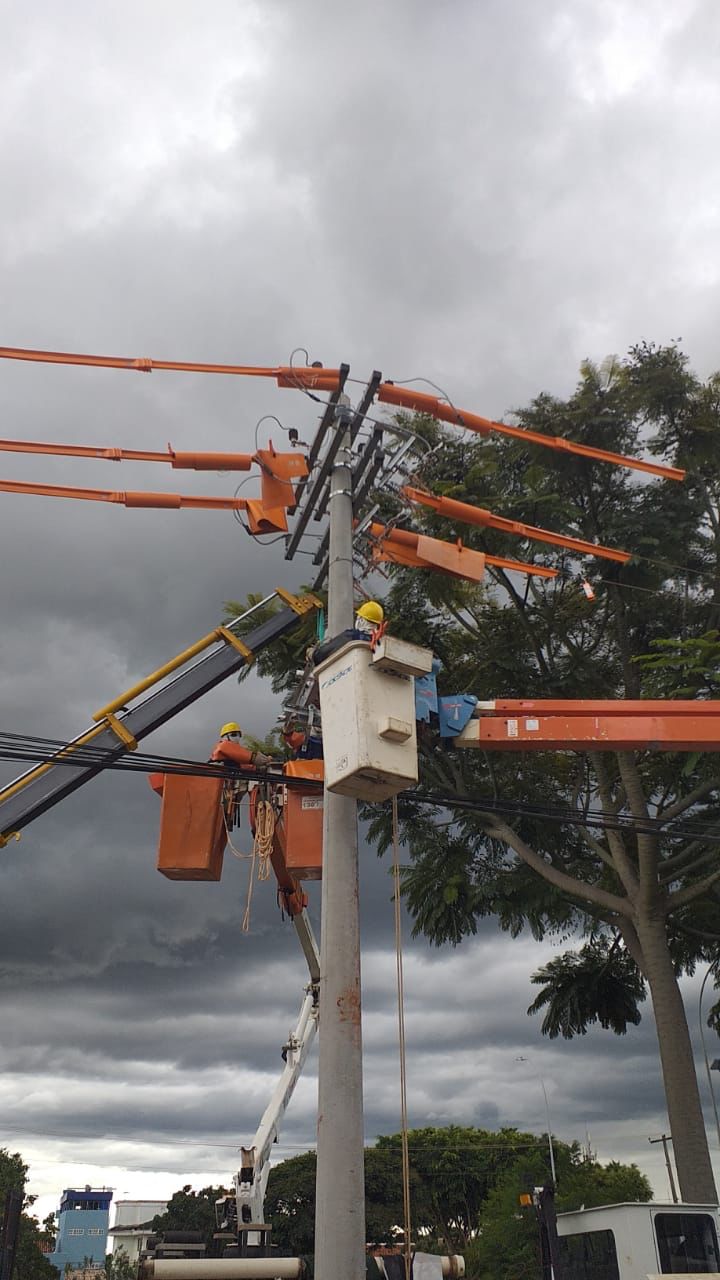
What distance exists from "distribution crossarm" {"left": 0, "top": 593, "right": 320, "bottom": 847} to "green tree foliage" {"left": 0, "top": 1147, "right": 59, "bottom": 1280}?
37.9 metres

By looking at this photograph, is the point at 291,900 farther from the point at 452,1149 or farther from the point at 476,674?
the point at 452,1149

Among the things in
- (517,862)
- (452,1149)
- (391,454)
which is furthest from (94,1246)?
(391,454)

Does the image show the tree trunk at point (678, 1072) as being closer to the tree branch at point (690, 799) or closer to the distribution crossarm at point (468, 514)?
the tree branch at point (690, 799)

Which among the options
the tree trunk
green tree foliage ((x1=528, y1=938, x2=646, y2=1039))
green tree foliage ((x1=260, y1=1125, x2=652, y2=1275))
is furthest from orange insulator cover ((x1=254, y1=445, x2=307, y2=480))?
green tree foliage ((x1=260, y1=1125, x2=652, y2=1275))

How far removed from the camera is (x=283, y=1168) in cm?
5716

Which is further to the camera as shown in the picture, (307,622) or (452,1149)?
(452,1149)

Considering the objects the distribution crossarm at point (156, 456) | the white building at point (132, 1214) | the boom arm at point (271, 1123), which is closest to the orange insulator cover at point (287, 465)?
the distribution crossarm at point (156, 456)

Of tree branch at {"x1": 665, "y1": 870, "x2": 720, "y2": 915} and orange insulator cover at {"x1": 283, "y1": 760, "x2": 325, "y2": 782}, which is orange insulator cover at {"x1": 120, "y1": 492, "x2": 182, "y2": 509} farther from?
tree branch at {"x1": 665, "y1": 870, "x2": 720, "y2": 915}

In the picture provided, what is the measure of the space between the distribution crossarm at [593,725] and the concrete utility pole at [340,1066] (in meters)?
3.68

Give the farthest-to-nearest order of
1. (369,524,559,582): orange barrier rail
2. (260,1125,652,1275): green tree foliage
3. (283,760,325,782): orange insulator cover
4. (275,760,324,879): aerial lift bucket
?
(260,1125,652,1275): green tree foliage, (369,524,559,582): orange barrier rail, (283,760,325,782): orange insulator cover, (275,760,324,879): aerial lift bucket

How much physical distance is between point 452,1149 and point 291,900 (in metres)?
45.1

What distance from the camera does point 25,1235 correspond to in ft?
151

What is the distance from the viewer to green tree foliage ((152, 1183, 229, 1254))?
55.8 m

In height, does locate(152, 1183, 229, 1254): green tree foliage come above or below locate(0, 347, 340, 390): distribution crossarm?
below
